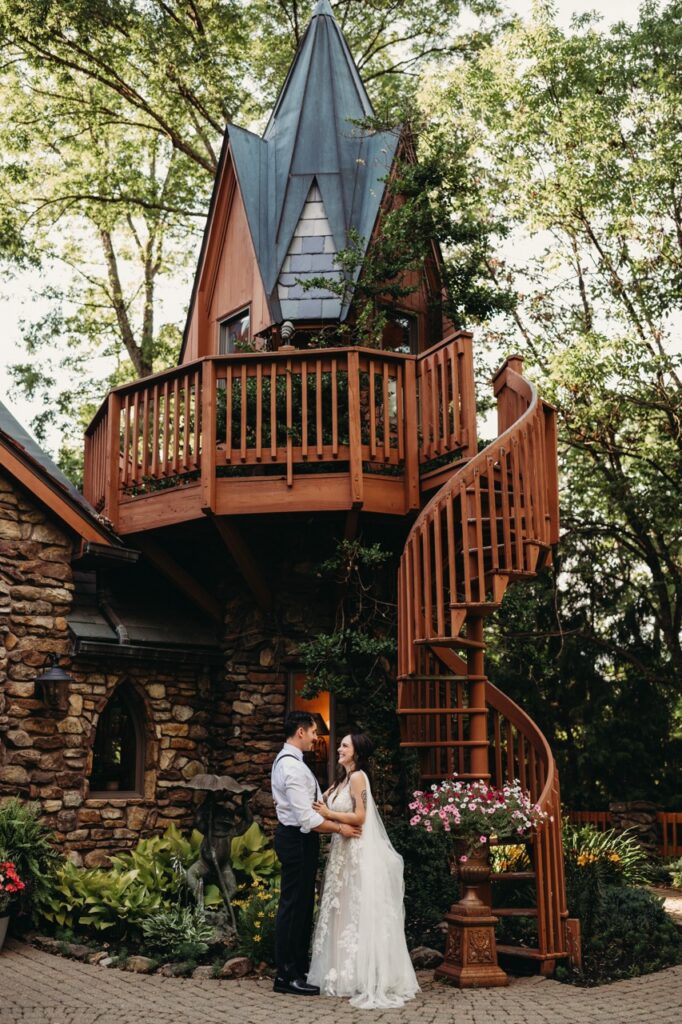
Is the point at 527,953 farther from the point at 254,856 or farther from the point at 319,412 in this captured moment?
the point at 319,412

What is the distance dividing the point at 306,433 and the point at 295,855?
3.85 metres

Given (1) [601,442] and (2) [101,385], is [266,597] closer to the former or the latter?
(1) [601,442]

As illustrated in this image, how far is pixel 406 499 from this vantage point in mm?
9508

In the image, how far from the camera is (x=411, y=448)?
31.3 feet

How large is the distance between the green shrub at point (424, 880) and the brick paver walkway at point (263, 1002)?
128 cm

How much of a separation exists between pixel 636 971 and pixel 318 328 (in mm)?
7394

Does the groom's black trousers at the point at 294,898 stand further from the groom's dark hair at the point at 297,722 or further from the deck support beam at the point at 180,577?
the deck support beam at the point at 180,577

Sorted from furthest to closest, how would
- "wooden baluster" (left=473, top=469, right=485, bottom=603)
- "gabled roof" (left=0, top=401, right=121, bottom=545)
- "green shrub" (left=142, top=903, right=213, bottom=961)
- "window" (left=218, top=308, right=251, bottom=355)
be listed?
"window" (left=218, top=308, right=251, bottom=355), "gabled roof" (left=0, top=401, right=121, bottom=545), "wooden baluster" (left=473, top=469, right=485, bottom=603), "green shrub" (left=142, top=903, right=213, bottom=961)

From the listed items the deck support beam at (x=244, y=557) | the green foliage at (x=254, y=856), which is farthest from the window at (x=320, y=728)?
the green foliage at (x=254, y=856)

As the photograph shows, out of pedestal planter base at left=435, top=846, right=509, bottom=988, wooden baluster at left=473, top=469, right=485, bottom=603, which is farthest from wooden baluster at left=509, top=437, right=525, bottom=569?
pedestal planter base at left=435, top=846, right=509, bottom=988

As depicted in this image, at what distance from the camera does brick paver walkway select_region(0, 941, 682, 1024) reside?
19.7 feet

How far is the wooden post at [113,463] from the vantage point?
10.4 m

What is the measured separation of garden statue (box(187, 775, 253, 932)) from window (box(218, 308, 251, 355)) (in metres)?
6.07

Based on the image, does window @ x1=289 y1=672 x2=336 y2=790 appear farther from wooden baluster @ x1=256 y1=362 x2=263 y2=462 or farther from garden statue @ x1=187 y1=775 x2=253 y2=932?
wooden baluster @ x1=256 y1=362 x2=263 y2=462
